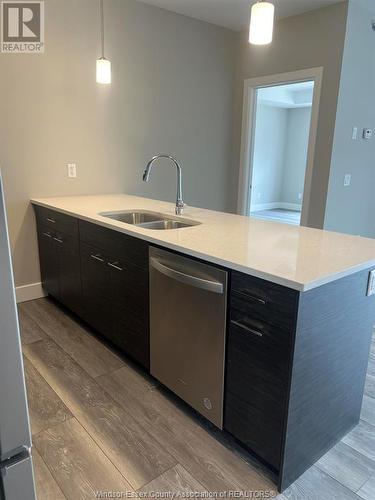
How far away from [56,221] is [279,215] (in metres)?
6.50

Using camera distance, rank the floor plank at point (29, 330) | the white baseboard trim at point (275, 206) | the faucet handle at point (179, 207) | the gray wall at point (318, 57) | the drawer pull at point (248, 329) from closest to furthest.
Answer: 1. the drawer pull at point (248, 329)
2. the faucet handle at point (179, 207)
3. the floor plank at point (29, 330)
4. the gray wall at point (318, 57)
5. the white baseboard trim at point (275, 206)

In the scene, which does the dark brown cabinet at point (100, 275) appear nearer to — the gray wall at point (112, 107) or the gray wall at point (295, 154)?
the gray wall at point (112, 107)

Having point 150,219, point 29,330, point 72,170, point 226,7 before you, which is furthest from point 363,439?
point 226,7

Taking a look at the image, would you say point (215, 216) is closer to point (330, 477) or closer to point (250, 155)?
point (330, 477)

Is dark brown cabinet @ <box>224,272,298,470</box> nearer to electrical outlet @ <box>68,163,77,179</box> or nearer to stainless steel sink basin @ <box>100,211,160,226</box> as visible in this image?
stainless steel sink basin @ <box>100,211,160,226</box>

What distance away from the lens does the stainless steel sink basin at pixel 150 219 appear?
2.38m

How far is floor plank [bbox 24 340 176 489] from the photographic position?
1.55m

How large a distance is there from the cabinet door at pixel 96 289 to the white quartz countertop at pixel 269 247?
253 mm

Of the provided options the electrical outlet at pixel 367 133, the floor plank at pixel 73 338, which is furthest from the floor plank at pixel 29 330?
the electrical outlet at pixel 367 133

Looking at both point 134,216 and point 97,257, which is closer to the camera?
point 97,257

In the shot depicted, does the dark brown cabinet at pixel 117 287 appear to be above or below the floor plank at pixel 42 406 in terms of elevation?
above

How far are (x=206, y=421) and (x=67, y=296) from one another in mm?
1562

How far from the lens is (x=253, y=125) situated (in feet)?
13.9

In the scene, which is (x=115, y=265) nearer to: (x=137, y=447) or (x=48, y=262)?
(x=137, y=447)
